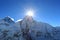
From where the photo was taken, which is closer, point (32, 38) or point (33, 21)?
point (32, 38)

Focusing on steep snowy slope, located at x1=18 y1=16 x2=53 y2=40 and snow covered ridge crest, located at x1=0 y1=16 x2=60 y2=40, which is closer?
snow covered ridge crest, located at x1=0 y1=16 x2=60 y2=40

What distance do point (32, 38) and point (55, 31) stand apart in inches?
431

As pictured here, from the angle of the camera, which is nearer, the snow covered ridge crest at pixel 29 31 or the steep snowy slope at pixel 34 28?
the snow covered ridge crest at pixel 29 31

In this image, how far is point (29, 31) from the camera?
52.1 metres

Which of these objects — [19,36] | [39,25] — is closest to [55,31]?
[39,25]

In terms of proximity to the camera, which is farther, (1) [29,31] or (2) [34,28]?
(2) [34,28]

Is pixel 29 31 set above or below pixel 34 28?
below

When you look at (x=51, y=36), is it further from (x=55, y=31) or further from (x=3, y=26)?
(x=3, y=26)

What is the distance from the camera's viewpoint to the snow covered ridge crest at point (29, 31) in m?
51.0

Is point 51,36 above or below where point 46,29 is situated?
below

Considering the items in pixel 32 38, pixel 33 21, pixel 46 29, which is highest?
pixel 33 21

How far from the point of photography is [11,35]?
50.8 meters

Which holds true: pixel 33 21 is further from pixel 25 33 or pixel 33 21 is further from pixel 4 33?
pixel 4 33

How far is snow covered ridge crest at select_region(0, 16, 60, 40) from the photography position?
51.0 metres
